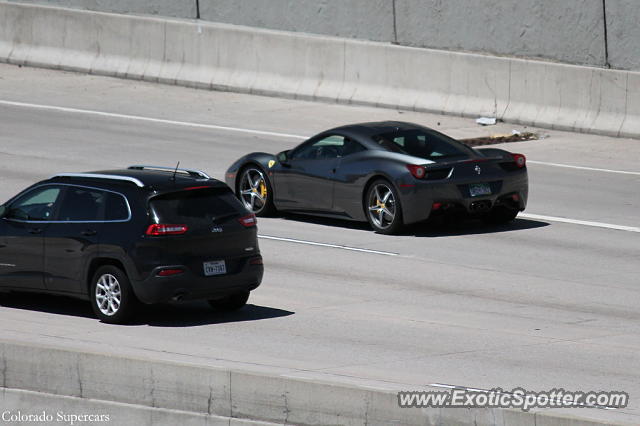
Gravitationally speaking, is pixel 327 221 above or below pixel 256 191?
below

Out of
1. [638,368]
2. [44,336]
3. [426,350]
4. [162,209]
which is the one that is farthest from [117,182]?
[638,368]

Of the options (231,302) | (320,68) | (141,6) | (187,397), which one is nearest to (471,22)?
(320,68)

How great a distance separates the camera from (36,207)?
14000mm

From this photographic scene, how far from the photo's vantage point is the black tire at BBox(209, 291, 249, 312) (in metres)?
13.9

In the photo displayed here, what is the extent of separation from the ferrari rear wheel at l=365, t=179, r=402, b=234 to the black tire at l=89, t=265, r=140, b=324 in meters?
5.50

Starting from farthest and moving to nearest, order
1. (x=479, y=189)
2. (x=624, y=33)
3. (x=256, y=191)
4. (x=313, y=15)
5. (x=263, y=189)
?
1. (x=313, y=15)
2. (x=624, y=33)
3. (x=256, y=191)
4. (x=263, y=189)
5. (x=479, y=189)

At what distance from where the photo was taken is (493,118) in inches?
1099

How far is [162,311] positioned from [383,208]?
15.7ft

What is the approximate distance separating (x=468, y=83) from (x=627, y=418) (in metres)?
19.3

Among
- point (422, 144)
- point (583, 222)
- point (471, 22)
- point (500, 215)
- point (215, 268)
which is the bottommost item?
point (583, 222)

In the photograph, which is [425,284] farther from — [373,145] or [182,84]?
[182,84]

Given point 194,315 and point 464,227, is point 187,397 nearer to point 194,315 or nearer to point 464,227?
point 194,315

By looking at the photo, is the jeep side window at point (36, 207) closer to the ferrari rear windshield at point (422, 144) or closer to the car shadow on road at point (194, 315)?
the car shadow on road at point (194, 315)

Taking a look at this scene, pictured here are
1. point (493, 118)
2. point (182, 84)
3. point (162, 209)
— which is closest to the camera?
point (162, 209)
